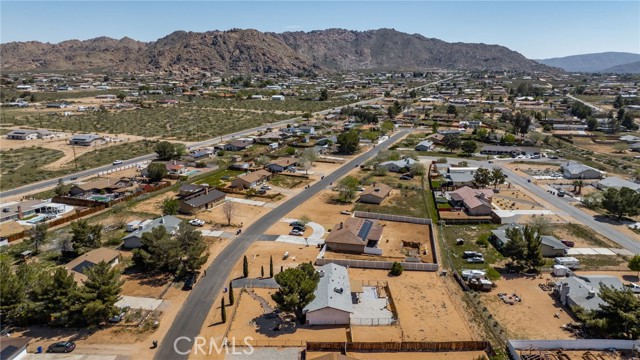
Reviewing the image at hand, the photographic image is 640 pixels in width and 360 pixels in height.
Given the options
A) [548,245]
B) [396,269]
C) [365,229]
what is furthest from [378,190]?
[548,245]

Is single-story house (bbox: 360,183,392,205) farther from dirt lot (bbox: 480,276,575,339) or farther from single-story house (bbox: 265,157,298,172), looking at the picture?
dirt lot (bbox: 480,276,575,339)

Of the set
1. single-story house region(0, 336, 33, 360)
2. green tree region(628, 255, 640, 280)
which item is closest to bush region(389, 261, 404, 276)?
green tree region(628, 255, 640, 280)

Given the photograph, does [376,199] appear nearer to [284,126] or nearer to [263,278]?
[263,278]

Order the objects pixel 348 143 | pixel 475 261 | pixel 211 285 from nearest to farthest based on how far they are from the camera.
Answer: pixel 211 285
pixel 475 261
pixel 348 143

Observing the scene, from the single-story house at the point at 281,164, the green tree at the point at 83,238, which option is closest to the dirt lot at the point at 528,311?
the green tree at the point at 83,238

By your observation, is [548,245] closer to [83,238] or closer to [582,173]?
[582,173]

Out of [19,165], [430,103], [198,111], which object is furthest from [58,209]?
[430,103]
